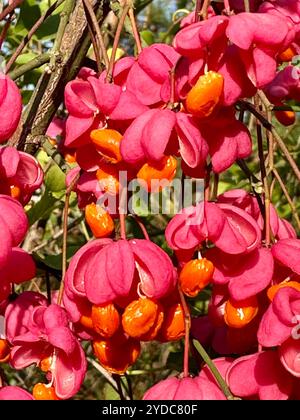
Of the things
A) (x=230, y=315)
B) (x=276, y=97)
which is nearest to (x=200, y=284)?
(x=230, y=315)

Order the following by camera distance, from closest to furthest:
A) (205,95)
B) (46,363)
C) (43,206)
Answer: (205,95) → (46,363) → (43,206)

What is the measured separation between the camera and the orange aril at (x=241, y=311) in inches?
26.2

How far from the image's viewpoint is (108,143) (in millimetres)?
624

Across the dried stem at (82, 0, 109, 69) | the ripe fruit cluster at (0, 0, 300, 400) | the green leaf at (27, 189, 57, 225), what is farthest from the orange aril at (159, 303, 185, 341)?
the green leaf at (27, 189, 57, 225)

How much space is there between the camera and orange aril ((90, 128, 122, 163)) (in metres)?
0.62

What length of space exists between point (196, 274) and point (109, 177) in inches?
4.2

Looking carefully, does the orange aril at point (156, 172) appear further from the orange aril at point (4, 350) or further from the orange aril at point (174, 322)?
the orange aril at point (4, 350)

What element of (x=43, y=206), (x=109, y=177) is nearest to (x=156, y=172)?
(x=109, y=177)

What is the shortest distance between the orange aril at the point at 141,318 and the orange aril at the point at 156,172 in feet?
0.30

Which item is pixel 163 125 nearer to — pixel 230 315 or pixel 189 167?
pixel 189 167

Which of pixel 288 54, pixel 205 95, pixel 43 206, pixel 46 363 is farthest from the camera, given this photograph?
pixel 43 206

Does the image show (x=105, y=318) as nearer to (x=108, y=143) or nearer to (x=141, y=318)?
(x=141, y=318)

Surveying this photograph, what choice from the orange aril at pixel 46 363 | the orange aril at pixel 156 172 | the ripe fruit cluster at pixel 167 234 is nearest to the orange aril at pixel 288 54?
the ripe fruit cluster at pixel 167 234

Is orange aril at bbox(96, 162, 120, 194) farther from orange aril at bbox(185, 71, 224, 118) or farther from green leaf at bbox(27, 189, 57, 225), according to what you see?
green leaf at bbox(27, 189, 57, 225)
